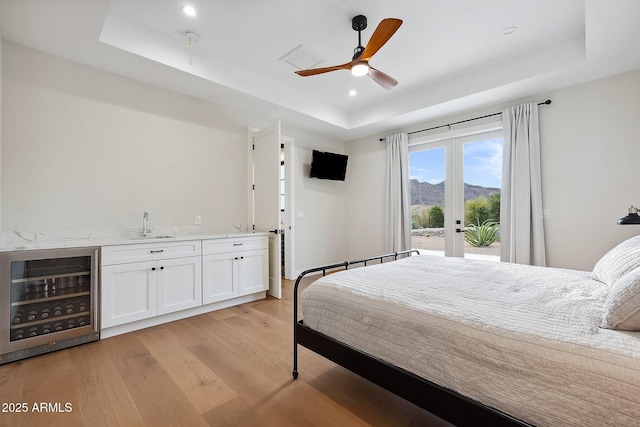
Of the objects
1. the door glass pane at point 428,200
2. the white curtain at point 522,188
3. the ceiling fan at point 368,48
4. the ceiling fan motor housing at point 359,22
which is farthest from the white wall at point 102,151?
the white curtain at point 522,188

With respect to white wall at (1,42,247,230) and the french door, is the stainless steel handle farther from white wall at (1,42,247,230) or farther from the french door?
the french door

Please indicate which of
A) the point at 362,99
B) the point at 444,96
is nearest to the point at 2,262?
the point at 362,99

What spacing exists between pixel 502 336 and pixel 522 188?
315 cm

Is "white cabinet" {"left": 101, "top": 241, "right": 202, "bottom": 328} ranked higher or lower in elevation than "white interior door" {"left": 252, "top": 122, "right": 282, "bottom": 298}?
lower

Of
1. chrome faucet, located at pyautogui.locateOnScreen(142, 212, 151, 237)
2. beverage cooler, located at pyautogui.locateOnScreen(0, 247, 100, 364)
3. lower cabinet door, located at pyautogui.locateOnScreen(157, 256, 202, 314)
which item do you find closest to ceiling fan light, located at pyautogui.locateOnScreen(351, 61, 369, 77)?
lower cabinet door, located at pyautogui.locateOnScreen(157, 256, 202, 314)

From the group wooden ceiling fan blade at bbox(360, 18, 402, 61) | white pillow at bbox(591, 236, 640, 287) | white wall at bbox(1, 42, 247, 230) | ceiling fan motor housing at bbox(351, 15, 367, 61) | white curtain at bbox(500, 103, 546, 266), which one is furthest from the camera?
white curtain at bbox(500, 103, 546, 266)

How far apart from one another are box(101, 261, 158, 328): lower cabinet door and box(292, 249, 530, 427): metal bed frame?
1877 mm

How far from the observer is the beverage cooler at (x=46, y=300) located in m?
2.18

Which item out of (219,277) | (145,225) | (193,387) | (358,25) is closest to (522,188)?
(358,25)

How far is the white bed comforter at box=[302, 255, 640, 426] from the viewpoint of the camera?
0.94 m

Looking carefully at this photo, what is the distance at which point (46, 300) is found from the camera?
236 centimetres

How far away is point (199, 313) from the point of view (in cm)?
326

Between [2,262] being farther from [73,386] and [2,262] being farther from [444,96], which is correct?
[444,96]

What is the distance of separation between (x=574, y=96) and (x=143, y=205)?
5.11 meters
